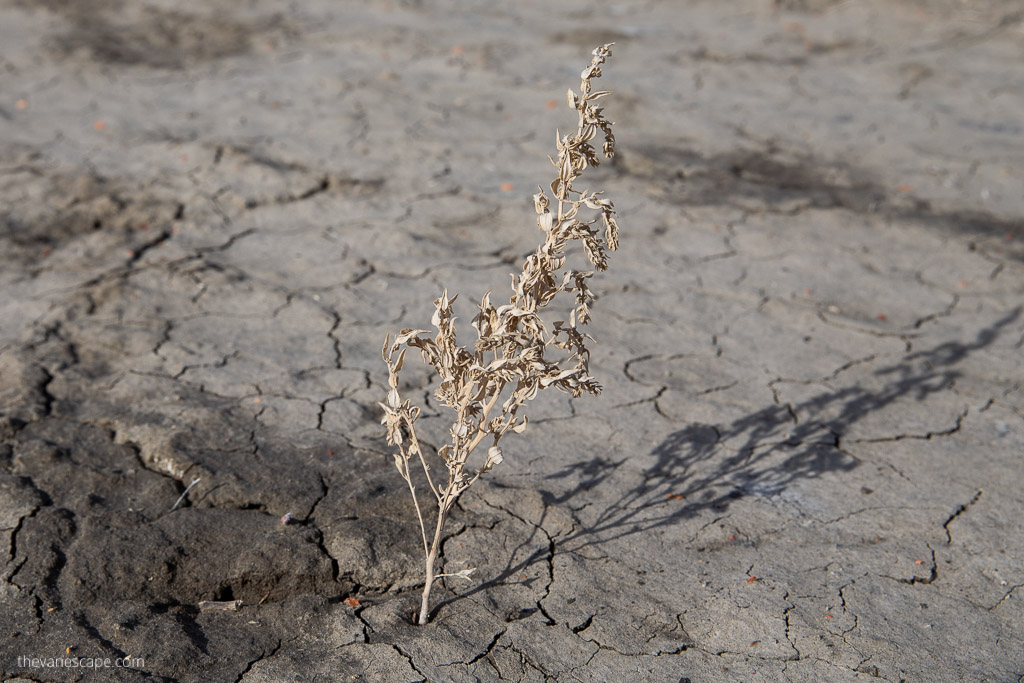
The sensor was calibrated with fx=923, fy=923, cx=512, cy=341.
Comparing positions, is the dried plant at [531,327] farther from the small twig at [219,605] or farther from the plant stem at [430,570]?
the small twig at [219,605]

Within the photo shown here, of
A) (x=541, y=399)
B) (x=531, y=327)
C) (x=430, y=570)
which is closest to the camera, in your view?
(x=531, y=327)

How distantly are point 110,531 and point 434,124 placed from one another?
3.82 meters

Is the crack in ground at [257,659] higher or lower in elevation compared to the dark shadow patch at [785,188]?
lower

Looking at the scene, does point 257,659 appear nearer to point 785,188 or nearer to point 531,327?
point 531,327

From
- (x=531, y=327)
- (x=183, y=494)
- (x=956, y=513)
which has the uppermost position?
(x=531, y=327)

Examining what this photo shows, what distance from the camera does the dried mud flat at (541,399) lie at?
8.77 feet

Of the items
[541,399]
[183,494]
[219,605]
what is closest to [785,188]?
[541,399]

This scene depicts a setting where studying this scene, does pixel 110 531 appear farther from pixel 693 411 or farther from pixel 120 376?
pixel 693 411

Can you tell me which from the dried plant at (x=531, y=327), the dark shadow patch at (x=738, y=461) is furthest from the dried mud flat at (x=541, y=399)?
the dried plant at (x=531, y=327)

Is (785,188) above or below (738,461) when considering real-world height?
above

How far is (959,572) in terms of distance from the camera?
2930 millimetres

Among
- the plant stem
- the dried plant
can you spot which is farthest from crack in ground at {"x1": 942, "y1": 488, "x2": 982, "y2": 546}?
the plant stem

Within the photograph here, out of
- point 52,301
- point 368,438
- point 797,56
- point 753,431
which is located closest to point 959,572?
point 753,431

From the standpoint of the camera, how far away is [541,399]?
12.1 ft
